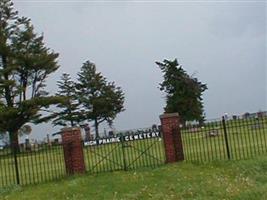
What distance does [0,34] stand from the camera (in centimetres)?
4525

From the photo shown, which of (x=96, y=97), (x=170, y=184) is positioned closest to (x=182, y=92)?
(x=96, y=97)

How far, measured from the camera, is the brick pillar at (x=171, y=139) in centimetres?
1712

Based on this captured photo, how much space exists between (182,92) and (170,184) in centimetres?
4404

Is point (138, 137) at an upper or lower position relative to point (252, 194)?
upper

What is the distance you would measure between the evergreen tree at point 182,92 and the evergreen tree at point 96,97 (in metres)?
8.90

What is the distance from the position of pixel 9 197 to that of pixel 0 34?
3348cm

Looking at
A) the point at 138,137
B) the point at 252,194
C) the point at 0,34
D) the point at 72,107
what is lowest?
the point at 252,194

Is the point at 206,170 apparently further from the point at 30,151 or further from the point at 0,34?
the point at 0,34

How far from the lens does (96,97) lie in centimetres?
6325

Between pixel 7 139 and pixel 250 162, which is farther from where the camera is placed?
pixel 7 139

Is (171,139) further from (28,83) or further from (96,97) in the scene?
(96,97)

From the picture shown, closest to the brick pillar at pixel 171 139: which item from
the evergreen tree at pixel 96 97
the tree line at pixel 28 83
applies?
the tree line at pixel 28 83

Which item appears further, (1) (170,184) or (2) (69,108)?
(2) (69,108)

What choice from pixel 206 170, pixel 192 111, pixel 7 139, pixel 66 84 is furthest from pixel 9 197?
pixel 66 84
